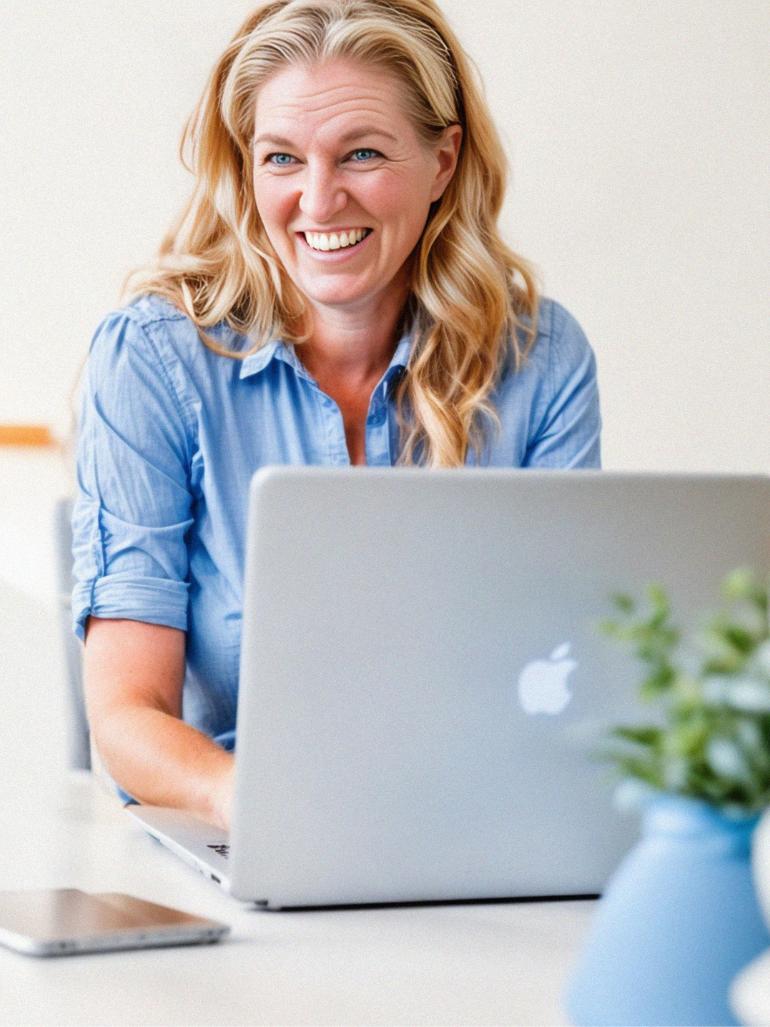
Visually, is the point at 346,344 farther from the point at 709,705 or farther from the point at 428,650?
the point at 709,705

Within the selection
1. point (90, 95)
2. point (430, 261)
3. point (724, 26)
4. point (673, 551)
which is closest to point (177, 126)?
point (90, 95)

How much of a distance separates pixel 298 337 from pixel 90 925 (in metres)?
0.95

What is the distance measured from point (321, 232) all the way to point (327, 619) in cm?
84

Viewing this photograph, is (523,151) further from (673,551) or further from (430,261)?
(673,551)

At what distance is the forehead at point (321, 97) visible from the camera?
1.59 metres

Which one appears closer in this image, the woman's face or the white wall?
the woman's face

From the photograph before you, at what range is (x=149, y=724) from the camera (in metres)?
1.33

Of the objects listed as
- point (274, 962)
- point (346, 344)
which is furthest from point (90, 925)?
point (346, 344)

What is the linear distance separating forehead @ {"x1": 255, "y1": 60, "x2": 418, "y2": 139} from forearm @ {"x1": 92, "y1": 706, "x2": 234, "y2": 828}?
65 centimetres

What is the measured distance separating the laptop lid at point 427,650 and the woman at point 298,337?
1.81 ft

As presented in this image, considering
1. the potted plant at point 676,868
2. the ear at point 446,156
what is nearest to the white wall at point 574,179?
the ear at point 446,156

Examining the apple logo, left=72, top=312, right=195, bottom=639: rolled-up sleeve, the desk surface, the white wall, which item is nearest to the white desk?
the desk surface

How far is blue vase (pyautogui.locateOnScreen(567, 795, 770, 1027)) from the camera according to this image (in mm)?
622

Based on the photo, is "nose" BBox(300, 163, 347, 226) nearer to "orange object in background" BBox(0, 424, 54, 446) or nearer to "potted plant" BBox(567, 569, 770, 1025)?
"potted plant" BBox(567, 569, 770, 1025)
